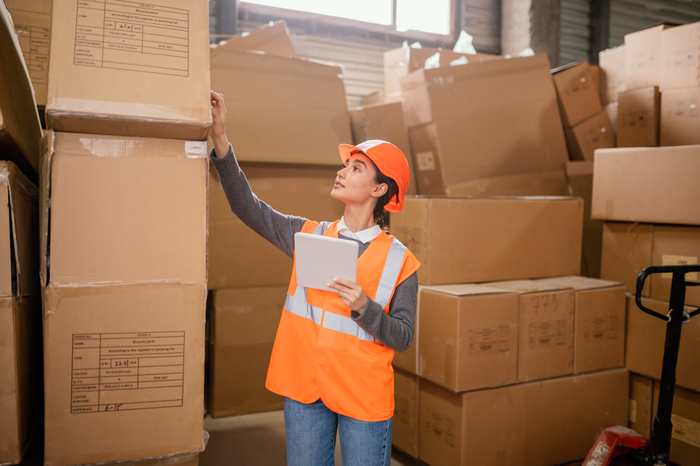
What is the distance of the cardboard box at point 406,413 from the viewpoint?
2322mm

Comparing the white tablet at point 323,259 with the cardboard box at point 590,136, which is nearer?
the white tablet at point 323,259

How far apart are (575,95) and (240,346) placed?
8.14 ft

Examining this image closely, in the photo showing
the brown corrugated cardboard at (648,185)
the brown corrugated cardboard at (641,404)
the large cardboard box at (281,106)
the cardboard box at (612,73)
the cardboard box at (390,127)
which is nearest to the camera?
the brown corrugated cardboard at (648,185)

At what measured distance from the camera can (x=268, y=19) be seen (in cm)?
427

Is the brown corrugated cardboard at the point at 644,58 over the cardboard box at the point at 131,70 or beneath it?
over

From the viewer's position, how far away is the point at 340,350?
1315mm

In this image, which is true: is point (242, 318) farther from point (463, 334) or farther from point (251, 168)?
point (463, 334)

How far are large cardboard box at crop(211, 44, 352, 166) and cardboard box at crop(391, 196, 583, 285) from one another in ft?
2.34

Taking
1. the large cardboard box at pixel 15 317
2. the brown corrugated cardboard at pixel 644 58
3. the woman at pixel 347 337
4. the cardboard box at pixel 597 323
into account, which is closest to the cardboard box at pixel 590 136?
the brown corrugated cardboard at pixel 644 58

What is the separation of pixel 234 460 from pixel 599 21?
209 inches

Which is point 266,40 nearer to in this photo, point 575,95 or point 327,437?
point 575,95

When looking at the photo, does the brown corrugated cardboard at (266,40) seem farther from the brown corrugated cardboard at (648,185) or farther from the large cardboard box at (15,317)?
the large cardboard box at (15,317)

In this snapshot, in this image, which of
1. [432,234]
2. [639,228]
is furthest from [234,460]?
[639,228]

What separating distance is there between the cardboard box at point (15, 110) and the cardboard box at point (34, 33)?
22.6 inches
